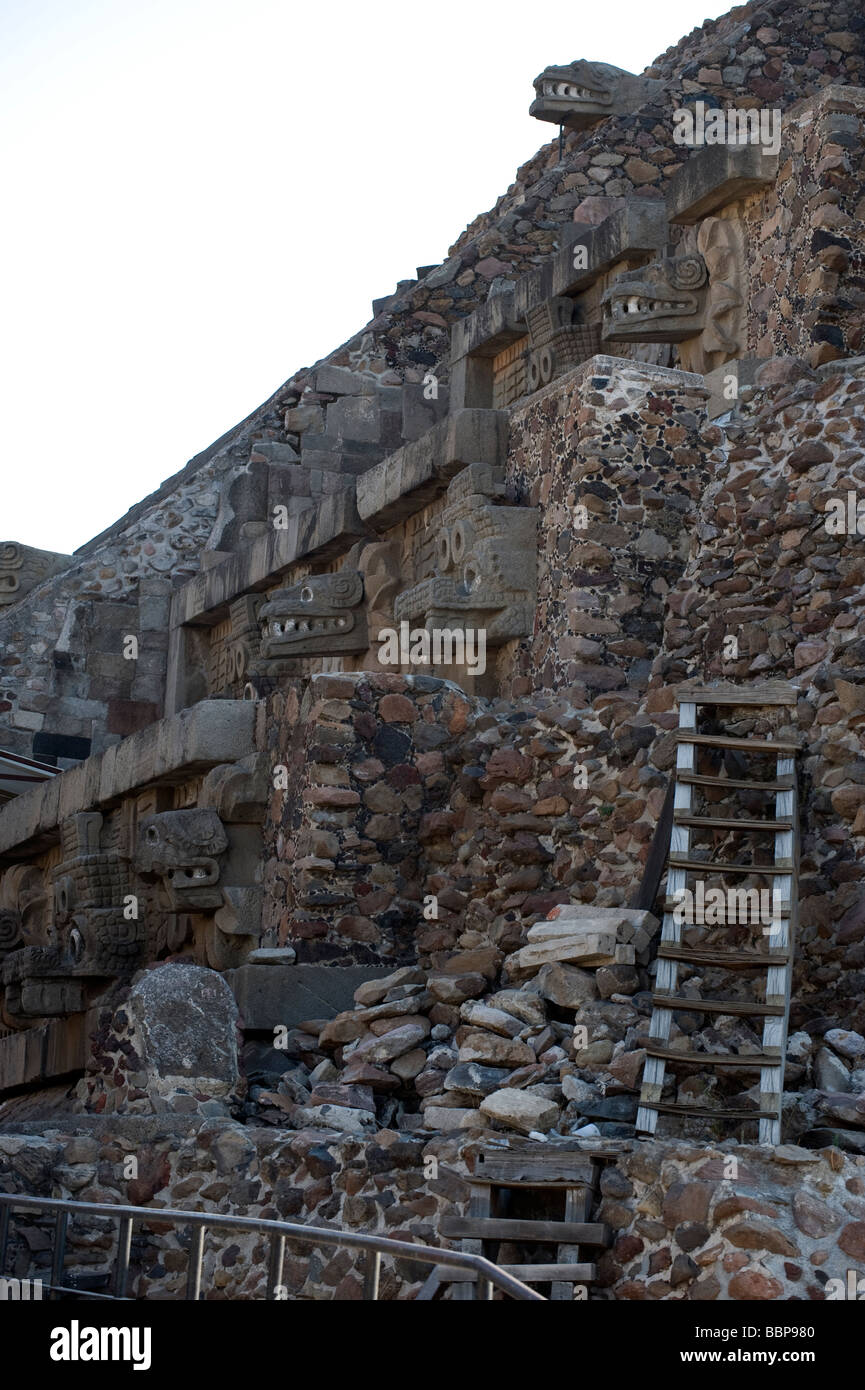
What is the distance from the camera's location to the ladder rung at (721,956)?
26.9 feet

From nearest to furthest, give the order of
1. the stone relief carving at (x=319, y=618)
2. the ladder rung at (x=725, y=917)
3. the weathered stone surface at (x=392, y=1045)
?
1. the ladder rung at (x=725, y=917)
2. the weathered stone surface at (x=392, y=1045)
3. the stone relief carving at (x=319, y=618)

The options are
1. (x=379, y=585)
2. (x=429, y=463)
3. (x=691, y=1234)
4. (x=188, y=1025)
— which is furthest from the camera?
(x=379, y=585)

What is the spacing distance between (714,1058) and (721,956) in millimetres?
596

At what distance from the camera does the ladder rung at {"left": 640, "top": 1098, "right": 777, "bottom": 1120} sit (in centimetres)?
759

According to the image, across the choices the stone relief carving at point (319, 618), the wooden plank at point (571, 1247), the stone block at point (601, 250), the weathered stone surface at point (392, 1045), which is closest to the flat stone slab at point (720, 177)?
the stone block at point (601, 250)

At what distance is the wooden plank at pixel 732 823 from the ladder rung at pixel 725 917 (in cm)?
28

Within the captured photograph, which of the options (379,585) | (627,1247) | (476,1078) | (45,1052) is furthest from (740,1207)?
(379,585)

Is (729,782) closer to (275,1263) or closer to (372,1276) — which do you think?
(275,1263)

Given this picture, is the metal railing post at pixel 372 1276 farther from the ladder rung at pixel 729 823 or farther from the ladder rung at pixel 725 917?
the ladder rung at pixel 729 823

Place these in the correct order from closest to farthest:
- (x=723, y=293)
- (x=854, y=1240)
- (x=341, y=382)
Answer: (x=854, y=1240)
(x=723, y=293)
(x=341, y=382)

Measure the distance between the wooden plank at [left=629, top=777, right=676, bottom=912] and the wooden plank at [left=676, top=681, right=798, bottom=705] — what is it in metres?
0.42

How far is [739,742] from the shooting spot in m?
9.20
